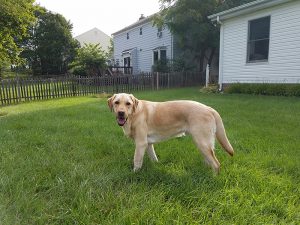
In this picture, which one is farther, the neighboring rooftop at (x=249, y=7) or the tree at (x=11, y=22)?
the neighboring rooftop at (x=249, y=7)

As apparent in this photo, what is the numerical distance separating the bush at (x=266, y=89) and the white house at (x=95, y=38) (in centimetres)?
4295

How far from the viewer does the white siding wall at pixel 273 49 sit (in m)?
10.7

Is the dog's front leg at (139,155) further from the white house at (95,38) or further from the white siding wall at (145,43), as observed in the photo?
the white house at (95,38)

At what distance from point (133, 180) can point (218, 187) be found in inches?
37.4

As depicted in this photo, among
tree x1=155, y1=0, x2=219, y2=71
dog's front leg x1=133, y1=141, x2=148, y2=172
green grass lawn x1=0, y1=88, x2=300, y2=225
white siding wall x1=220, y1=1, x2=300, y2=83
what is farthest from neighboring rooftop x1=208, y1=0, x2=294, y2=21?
dog's front leg x1=133, y1=141, x2=148, y2=172

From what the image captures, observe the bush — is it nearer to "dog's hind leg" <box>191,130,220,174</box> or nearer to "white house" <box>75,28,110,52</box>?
"dog's hind leg" <box>191,130,220,174</box>

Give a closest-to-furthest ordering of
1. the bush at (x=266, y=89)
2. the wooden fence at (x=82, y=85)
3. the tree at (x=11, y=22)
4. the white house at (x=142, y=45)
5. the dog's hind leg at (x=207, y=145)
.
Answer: the dog's hind leg at (x=207, y=145)
the tree at (x=11, y=22)
the bush at (x=266, y=89)
the wooden fence at (x=82, y=85)
the white house at (x=142, y=45)

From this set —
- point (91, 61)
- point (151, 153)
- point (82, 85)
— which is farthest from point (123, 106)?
point (91, 61)

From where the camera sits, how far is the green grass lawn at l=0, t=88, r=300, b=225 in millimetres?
2293

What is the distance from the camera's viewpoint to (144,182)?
296cm

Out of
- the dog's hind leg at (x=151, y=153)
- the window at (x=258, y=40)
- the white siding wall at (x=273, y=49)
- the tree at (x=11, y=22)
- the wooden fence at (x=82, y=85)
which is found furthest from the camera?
the wooden fence at (x=82, y=85)

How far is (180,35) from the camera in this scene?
2025cm

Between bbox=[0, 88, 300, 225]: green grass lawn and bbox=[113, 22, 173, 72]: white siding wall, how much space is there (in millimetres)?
19944

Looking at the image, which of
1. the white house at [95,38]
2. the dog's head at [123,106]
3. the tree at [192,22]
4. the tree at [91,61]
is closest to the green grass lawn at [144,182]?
the dog's head at [123,106]
